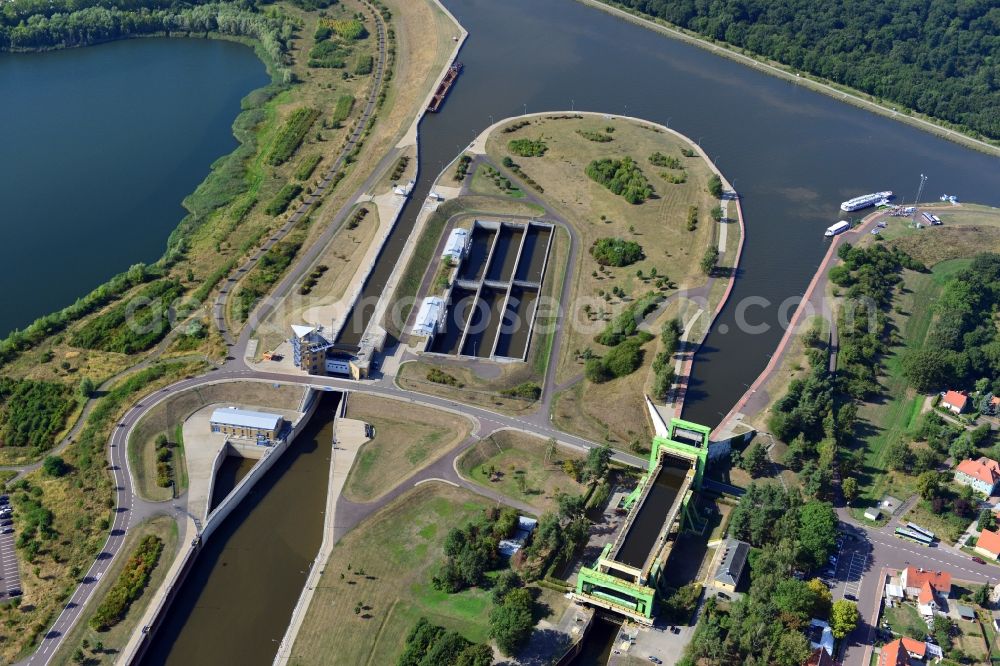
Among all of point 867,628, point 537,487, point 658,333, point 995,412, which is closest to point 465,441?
point 537,487

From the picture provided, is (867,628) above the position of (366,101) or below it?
below

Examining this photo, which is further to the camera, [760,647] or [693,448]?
[693,448]

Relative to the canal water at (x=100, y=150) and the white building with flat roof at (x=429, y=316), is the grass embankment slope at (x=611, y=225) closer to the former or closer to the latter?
the white building with flat roof at (x=429, y=316)

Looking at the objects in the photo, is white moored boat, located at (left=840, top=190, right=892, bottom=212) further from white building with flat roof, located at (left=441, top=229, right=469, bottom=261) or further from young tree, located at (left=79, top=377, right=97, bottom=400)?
young tree, located at (left=79, top=377, right=97, bottom=400)

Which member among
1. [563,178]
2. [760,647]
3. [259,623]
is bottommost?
[259,623]

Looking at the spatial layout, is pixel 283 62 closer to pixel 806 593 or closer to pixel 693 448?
pixel 693 448

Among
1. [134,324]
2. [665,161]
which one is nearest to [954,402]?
[665,161]

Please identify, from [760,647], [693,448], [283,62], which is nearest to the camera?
[760,647]

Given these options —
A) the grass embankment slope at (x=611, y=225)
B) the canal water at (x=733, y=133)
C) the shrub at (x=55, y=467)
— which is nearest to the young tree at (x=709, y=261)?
the grass embankment slope at (x=611, y=225)
